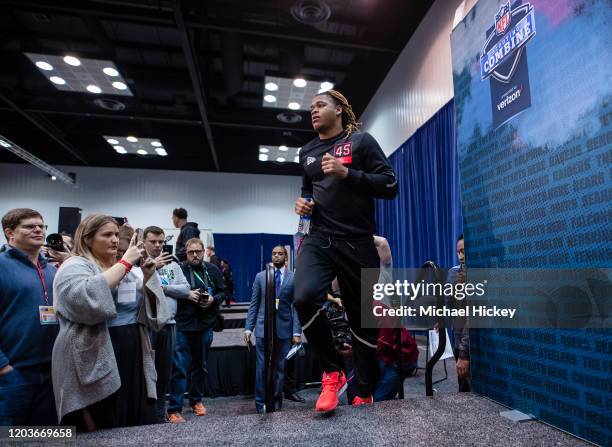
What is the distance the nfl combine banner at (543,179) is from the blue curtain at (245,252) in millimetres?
11015

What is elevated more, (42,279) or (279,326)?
(42,279)

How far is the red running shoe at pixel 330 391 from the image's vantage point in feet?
5.36

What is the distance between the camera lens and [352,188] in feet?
6.11

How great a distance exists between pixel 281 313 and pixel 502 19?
3.08 meters

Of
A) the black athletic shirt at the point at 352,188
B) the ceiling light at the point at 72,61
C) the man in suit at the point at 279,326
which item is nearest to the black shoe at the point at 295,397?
the man in suit at the point at 279,326

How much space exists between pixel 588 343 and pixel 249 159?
11088 mm

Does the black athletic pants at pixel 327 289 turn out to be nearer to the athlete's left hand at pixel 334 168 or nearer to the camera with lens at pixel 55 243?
the athlete's left hand at pixel 334 168

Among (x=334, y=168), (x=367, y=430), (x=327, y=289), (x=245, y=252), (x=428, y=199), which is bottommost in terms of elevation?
(x=367, y=430)

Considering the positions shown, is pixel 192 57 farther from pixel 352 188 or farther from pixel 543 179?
pixel 543 179

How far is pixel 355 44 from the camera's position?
6035 millimetres

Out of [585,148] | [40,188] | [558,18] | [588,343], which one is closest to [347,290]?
[588,343]

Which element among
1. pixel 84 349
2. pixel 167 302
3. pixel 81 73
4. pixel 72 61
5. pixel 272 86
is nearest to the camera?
pixel 84 349

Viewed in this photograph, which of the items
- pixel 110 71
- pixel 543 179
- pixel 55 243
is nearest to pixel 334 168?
pixel 543 179

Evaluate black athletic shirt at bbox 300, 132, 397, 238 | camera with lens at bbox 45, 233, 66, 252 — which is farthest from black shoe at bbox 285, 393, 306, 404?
black athletic shirt at bbox 300, 132, 397, 238
